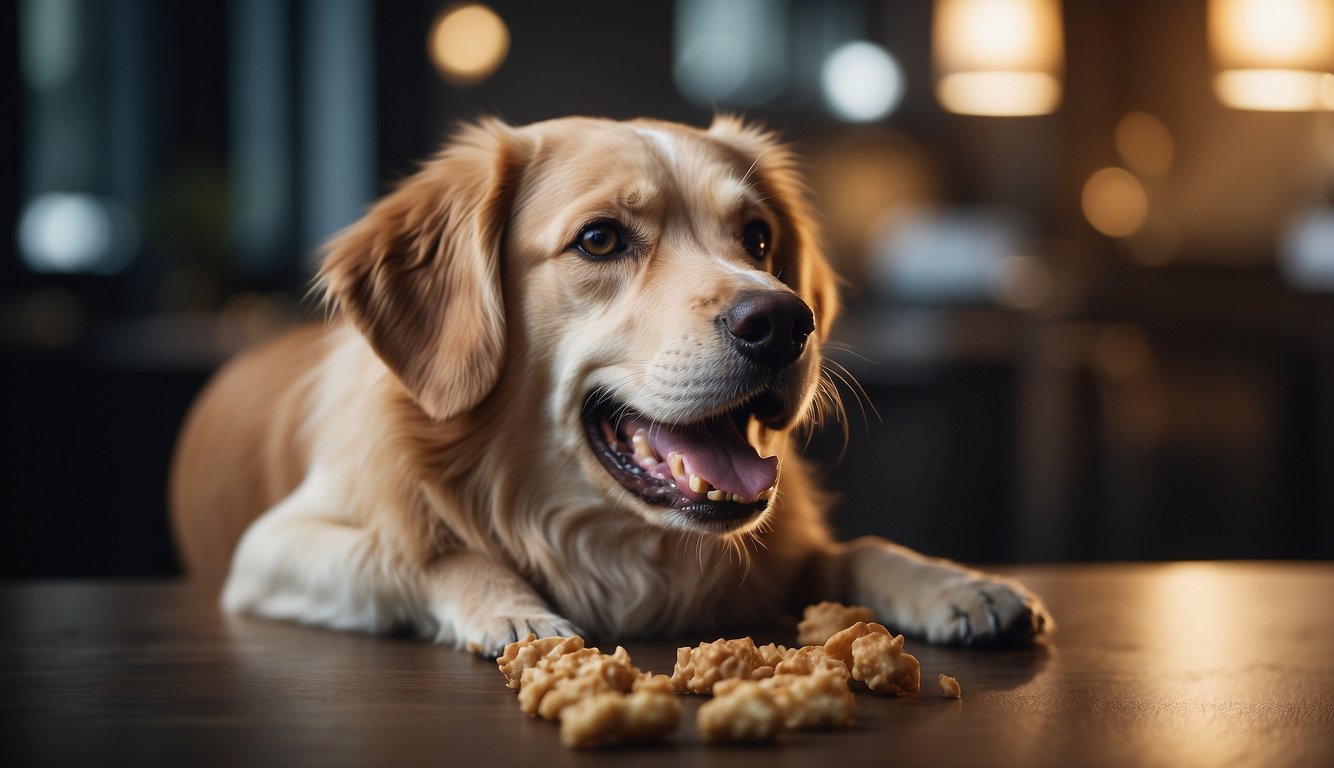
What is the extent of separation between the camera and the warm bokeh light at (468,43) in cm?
784

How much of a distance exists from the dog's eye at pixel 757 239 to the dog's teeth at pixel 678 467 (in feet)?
1.31

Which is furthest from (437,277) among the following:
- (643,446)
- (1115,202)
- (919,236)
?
(919,236)

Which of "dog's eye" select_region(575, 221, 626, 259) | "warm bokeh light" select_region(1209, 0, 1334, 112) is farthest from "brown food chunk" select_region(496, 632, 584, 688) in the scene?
"warm bokeh light" select_region(1209, 0, 1334, 112)

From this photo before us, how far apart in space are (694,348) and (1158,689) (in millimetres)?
624

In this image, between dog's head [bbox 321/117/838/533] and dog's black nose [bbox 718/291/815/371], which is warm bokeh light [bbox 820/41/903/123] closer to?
dog's head [bbox 321/117/838/533]

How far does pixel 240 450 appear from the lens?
2428 mm

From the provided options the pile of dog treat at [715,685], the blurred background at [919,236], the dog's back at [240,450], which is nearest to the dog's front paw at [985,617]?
the pile of dog treat at [715,685]

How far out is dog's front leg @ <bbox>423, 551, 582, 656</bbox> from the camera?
1.49 meters

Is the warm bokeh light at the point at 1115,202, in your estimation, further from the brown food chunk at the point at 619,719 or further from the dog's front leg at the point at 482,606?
the brown food chunk at the point at 619,719

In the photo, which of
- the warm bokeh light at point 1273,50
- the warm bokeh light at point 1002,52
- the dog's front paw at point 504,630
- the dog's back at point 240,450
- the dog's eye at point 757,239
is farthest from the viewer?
the warm bokeh light at point 1002,52

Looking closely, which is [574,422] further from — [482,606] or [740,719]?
[740,719]

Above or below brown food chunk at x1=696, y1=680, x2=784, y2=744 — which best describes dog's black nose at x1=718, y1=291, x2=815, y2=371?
above

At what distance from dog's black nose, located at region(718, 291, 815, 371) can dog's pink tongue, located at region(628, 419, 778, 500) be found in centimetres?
14

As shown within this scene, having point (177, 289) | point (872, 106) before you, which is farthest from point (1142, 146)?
point (177, 289)
